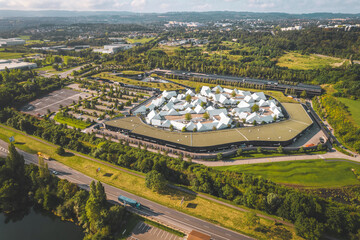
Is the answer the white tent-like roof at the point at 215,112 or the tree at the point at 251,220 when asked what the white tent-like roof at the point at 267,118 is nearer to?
the white tent-like roof at the point at 215,112

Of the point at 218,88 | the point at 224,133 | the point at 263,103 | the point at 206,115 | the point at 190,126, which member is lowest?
the point at 224,133

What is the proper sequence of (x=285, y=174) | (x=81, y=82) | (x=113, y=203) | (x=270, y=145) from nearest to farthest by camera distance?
(x=113, y=203), (x=285, y=174), (x=270, y=145), (x=81, y=82)

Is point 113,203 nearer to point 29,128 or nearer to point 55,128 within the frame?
point 55,128

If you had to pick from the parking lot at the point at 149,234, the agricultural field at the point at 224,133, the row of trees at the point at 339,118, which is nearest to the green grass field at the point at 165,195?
the parking lot at the point at 149,234

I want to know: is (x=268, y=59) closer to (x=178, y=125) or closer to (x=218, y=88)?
(x=218, y=88)

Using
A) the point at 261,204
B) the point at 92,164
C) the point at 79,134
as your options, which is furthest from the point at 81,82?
the point at 261,204

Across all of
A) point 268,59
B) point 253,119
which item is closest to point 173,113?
point 253,119
